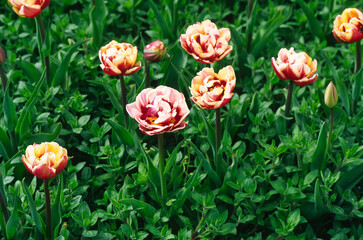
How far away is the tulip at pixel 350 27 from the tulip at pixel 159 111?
96 centimetres

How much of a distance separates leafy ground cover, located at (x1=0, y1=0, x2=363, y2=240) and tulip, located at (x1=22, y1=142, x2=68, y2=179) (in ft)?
0.50

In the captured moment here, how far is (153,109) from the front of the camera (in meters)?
1.77

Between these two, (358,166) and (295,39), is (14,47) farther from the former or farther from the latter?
(358,166)

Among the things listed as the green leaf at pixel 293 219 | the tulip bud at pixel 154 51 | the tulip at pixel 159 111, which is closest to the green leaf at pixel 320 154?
the green leaf at pixel 293 219

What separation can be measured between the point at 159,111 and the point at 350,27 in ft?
3.54

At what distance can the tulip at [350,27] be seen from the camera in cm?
226

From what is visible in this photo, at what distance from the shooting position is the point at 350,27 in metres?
2.28

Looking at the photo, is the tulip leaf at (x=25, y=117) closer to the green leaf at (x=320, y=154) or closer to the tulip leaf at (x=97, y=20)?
the tulip leaf at (x=97, y=20)

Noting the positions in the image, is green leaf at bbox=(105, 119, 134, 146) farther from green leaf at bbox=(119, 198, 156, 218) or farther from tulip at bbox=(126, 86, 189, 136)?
tulip at bbox=(126, 86, 189, 136)

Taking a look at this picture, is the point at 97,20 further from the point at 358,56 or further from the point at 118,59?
the point at 358,56

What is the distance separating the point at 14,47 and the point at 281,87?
1688mm

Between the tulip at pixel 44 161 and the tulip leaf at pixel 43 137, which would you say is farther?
the tulip leaf at pixel 43 137

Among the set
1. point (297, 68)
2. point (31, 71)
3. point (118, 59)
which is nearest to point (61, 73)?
point (31, 71)

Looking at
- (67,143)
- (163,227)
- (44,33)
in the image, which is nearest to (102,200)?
(163,227)
